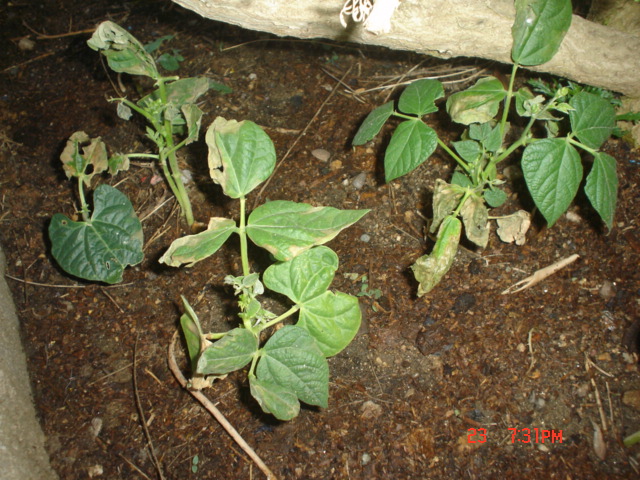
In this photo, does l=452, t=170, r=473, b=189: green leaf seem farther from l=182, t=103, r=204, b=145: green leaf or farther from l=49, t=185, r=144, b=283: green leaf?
l=49, t=185, r=144, b=283: green leaf

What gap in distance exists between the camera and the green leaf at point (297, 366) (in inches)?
48.7

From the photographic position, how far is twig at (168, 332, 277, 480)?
141cm

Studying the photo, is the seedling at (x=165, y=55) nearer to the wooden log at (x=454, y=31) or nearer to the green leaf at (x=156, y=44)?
the green leaf at (x=156, y=44)

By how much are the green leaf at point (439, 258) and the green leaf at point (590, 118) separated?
0.46 m

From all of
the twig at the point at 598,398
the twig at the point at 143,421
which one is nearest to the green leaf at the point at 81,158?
the twig at the point at 143,421

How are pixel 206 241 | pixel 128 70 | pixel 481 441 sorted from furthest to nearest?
pixel 128 70 < pixel 481 441 < pixel 206 241

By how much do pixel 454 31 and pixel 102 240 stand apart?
139 centimetres

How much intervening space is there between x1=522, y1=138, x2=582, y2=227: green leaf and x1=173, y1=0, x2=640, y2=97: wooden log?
18.7 inches

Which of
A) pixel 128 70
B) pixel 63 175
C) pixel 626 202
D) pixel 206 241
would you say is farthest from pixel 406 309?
pixel 63 175

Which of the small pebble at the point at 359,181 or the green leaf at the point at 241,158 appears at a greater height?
the green leaf at the point at 241,158

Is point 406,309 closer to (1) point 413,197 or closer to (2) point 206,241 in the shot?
(1) point 413,197

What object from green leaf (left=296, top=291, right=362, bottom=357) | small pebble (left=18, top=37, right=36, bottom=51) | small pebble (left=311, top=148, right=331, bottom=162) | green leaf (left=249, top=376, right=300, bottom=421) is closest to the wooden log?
small pebble (left=311, top=148, right=331, bottom=162)

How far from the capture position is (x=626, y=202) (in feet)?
5.55

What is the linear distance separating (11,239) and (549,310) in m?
2.03
